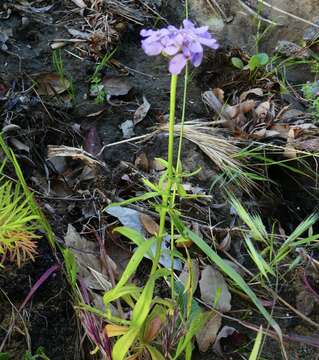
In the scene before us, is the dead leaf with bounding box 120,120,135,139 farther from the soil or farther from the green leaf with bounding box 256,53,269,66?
the green leaf with bounding box 256,53,269,66

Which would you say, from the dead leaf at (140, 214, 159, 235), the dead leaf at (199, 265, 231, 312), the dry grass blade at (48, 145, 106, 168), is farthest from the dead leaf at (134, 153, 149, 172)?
the dead leaf at (199, 265, 231, 312)

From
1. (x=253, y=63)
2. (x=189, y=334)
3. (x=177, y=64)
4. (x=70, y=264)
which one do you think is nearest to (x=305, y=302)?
(x=189, y=334)

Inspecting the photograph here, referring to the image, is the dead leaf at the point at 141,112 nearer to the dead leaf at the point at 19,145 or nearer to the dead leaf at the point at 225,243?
the dead leaf at the point at 19,145

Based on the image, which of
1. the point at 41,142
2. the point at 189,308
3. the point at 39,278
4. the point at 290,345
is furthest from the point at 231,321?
the point at 41,142

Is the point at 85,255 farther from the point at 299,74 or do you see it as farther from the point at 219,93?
the point at 299,74

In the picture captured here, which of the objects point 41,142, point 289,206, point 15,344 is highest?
point 41,142

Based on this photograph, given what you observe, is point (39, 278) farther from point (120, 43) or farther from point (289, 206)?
point (120, 43)

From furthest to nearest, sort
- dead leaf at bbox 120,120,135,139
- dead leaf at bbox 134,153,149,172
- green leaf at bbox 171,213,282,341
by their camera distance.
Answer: dead leaf at bbox 120,120,135,139 < dead leaf at bbox 134,153,149,172 < green leaf at bbox 171,213,282,341

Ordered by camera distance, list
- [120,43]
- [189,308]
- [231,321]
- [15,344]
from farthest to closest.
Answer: [120,43] → [231,321] → [15,344] → [189,308]
